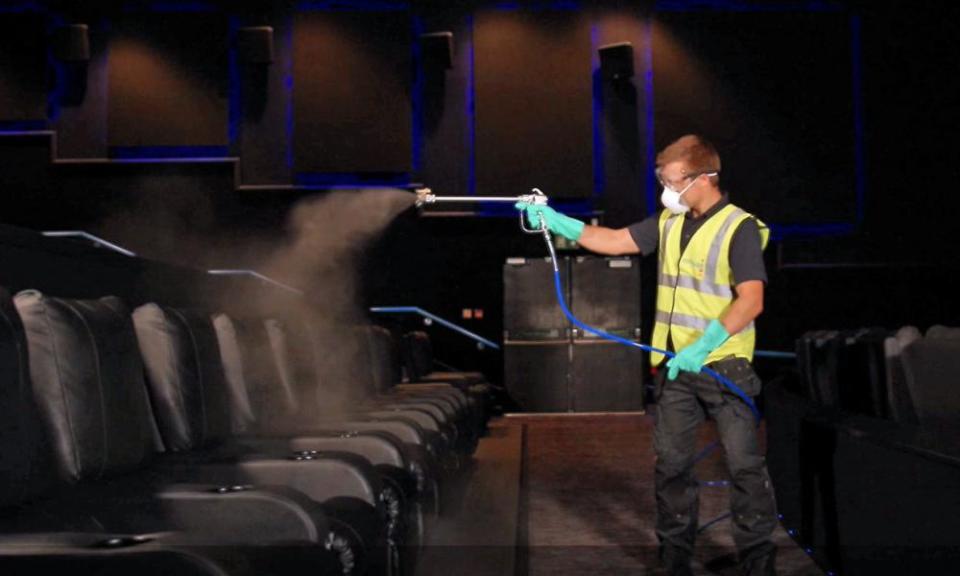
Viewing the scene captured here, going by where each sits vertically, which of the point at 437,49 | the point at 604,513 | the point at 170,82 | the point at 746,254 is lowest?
the point at 604,513

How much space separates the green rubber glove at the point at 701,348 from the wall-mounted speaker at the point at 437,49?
7.27 m

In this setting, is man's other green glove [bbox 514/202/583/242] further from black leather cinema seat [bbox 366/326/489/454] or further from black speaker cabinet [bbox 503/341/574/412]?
black speaker cabinet [bbox 503/341/574/412]

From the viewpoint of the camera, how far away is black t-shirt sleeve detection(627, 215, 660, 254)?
140 inches

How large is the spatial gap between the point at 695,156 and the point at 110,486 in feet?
6.78

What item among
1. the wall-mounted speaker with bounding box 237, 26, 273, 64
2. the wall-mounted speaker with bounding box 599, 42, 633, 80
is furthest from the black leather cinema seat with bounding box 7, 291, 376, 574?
the wall-mounted speaker with bounding box 599, 42, 633, 80

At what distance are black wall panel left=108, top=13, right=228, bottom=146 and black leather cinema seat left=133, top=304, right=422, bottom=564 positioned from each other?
24.4 feet

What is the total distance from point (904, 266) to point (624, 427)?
334cm

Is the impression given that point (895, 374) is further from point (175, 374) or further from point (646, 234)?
point (175, 374)

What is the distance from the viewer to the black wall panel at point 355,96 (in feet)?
32.7

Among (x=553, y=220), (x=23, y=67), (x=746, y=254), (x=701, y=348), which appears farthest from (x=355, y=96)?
(x=701, y=348)

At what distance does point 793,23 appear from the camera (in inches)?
396

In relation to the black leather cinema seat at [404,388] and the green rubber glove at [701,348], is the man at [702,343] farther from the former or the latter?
the black leather cinema seat at [404,388]

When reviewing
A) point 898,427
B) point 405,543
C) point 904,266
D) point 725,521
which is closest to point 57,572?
point 405,543

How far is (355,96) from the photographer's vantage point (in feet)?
32.8
